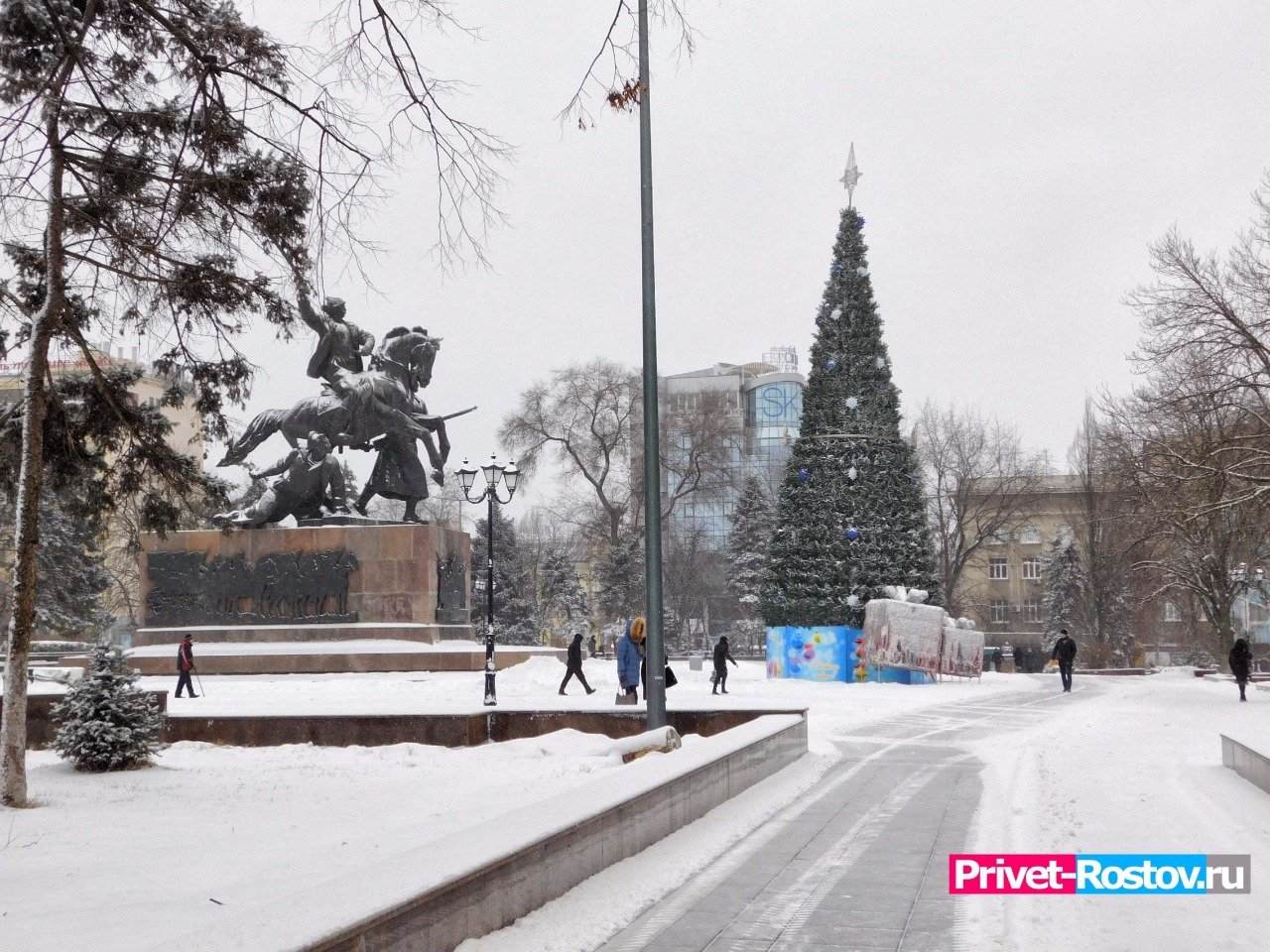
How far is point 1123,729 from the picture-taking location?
61.9 ft

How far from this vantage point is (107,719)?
12.8m

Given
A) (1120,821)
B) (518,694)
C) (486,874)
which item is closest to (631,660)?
(518,694)

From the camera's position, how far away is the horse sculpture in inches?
1225

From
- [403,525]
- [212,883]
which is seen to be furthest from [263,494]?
[212,883]

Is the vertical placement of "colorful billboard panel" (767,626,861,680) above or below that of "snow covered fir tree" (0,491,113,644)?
below

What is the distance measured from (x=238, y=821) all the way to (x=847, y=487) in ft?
106

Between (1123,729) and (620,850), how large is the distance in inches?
534

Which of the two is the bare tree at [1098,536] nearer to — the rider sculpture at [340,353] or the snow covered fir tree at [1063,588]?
the snow covered fir tree at [1063,588]

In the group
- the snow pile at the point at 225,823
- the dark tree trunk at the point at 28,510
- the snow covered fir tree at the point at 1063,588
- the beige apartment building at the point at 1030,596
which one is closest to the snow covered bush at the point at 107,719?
the snow pile at the point at 225,823

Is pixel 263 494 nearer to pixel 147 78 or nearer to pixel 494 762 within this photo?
pixel 494 762

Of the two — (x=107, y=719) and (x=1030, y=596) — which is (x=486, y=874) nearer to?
(x=107, y=719)

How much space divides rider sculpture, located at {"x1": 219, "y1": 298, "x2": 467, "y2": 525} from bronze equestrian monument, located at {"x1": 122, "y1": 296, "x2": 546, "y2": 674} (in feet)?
0.12

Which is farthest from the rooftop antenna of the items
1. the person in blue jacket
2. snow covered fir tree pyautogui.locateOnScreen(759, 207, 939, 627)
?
the person in blue jacket

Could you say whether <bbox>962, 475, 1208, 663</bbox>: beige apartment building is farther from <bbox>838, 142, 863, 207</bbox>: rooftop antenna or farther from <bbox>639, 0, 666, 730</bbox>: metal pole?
<bbox>639, 0, 666, 730</bbox>: metal pole
